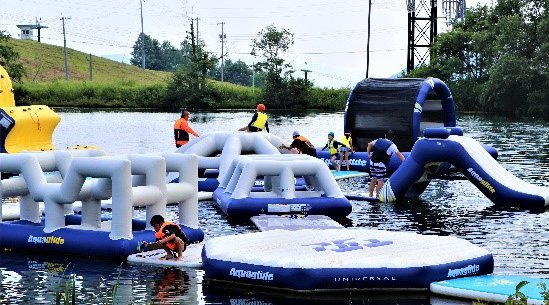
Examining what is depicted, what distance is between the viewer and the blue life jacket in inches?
960

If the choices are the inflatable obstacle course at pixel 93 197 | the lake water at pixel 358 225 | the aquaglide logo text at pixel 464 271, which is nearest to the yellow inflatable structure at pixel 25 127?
the lake water at pixel 358 225

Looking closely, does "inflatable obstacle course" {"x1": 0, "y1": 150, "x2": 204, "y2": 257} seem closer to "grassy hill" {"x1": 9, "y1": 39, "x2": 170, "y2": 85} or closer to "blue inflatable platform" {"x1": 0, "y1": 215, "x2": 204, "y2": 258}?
"blue inflatable platform" {"x1": 0, "y1": 215, "x2": 204, "y2": 258}

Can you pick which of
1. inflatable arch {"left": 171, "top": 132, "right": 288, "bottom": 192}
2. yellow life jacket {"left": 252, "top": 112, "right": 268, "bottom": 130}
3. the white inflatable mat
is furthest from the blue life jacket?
the white inflatable mat

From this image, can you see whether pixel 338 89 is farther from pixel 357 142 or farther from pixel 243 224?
pixel 243 224

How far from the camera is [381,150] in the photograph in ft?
80.3

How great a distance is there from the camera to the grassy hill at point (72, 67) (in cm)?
12462

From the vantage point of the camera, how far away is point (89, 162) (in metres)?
17.5

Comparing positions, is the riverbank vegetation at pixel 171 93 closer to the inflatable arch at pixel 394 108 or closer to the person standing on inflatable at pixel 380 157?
the inflatable arch at pixel 394 108

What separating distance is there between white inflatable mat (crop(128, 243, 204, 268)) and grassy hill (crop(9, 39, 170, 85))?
343ft

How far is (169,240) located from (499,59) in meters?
64.9

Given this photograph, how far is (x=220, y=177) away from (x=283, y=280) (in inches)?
427

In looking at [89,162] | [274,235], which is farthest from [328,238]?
[89,162]

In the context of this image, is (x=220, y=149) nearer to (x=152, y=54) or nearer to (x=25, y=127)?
(x=25, y=127)

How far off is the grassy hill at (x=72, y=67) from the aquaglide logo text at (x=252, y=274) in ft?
350
